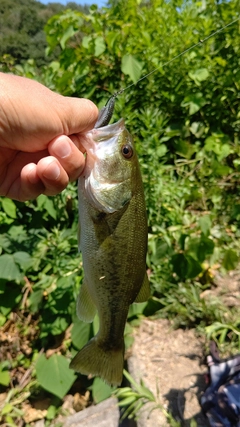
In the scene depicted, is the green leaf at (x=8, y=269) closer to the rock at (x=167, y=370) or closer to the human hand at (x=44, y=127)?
the rock at (x=167, y=370)

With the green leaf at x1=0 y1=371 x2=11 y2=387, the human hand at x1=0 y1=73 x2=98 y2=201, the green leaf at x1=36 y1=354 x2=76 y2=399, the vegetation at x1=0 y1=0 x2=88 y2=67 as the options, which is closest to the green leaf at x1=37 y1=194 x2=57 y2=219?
the green leaf at x1=36 y1=354 x2=76 y2=399

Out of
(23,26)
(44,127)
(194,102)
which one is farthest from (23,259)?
(23,26)

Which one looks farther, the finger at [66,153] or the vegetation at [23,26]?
the vegetation at [23,26]

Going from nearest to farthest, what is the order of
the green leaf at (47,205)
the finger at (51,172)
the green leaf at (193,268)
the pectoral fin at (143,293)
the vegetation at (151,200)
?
the finger at (51,172), the pectoral fin at (143,293), the vegetation at (151,200), the green leaf at (193,268), the green leaf at (47,205)

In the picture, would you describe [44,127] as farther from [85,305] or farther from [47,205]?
[47,205]

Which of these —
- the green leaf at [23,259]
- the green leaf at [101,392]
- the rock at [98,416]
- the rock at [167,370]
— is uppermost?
the green leaf at [23,259]

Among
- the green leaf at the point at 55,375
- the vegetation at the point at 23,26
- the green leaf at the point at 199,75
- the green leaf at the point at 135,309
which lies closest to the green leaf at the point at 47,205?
the green leaf at the point at 135,309

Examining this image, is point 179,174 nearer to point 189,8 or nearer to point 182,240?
point 182,240
